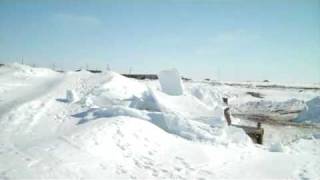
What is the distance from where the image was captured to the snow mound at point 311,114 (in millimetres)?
19984

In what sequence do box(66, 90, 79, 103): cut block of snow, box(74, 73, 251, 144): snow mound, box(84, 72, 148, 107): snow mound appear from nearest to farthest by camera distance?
1. box(74, 73, 251, 144): snow mound
2. box(84, 72, 148, 107): snow mound
3. box(66, 90, 79, 103): cut block of snow

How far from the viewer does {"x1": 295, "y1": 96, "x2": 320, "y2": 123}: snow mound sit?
1998 centimetres

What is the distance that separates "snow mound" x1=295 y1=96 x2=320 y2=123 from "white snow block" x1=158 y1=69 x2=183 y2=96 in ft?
32.7

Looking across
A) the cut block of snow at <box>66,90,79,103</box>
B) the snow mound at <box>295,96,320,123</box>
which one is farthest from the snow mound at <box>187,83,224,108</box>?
the snow mound at <box>295,96,320,123</box>

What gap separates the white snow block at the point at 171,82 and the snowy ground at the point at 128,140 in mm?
811

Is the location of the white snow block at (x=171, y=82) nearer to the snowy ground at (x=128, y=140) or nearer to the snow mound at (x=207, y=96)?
the snowy ground at (x=128, y=140)

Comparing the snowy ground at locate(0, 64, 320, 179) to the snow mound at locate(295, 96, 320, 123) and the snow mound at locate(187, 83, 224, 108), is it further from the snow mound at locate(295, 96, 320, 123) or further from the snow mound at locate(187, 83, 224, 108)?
the snow mound at locate(295, 96, 320, 123)

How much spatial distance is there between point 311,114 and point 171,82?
11.2 meters

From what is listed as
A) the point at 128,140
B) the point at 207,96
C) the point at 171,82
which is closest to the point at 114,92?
the point at 171,82

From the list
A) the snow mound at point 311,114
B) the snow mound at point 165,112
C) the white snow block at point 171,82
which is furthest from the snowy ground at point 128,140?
the snow mound at point 311,114

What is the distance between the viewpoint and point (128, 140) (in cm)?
862

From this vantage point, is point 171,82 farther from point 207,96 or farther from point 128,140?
point 128,140

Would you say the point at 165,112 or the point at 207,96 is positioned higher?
the point at 207,96

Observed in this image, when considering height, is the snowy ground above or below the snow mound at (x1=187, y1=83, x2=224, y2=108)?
below
